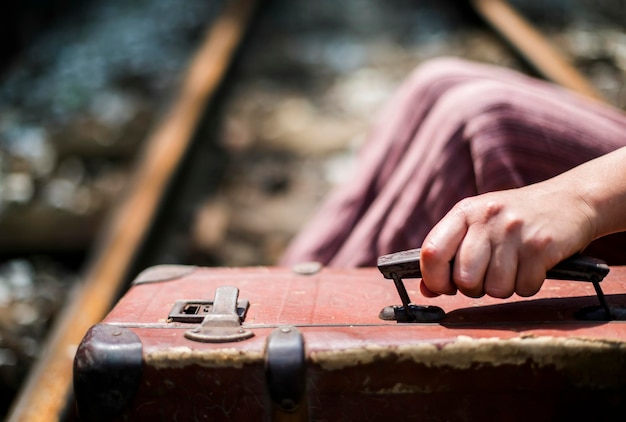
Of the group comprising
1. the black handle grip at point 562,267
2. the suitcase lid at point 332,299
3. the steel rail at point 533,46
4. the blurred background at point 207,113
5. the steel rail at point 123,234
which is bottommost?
the steel rail at point 533,46

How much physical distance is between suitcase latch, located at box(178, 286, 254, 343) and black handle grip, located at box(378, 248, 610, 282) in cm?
19

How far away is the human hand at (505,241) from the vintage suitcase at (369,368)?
0.19 ft

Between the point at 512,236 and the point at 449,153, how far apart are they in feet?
1.36

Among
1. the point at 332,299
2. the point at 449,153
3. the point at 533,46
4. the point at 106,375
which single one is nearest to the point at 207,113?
the point at 533,46

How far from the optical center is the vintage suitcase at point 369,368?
868mm

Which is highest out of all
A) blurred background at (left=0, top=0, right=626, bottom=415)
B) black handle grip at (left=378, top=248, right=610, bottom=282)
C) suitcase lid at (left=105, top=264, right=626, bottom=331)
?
black handle grip at (left=378, top=248, right=610, bottom=282)

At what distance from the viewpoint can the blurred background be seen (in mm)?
2312

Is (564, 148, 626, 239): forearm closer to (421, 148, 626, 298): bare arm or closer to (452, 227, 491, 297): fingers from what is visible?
(421, 148, 626, 298): bare arm

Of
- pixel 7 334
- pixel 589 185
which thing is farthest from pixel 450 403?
pixel 7 334

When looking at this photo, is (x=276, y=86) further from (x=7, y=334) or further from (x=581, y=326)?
(x=581, y=326)

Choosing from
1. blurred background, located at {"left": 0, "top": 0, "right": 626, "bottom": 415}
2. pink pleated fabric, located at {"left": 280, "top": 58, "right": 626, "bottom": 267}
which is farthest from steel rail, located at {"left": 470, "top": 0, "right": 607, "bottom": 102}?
pink pleated fabric, located at {"left": 280, "top": 58, "right": 626, "bottom": 267}

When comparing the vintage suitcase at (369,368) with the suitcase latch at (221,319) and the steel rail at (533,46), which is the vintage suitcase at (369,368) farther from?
the steel rail at (533,46)

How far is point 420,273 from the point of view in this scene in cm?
93

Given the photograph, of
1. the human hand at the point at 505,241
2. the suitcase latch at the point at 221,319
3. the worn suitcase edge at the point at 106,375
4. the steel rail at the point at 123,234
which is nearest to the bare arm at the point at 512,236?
the human hand at the point at 505,241
